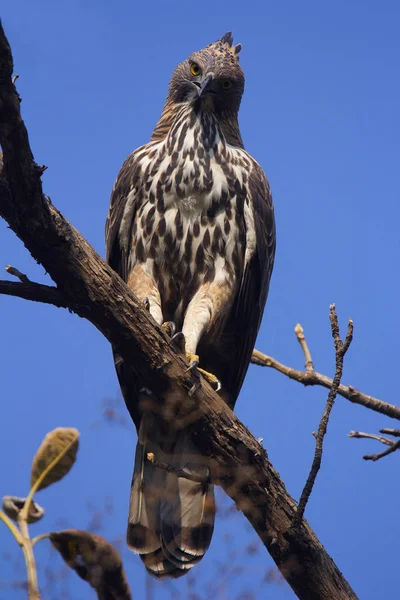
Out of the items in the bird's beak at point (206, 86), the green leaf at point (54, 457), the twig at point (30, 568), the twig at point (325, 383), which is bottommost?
the twig at point (30, 568)

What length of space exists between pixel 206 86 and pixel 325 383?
79.0 inches

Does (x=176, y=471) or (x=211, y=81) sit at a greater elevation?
(x=211, y=81)

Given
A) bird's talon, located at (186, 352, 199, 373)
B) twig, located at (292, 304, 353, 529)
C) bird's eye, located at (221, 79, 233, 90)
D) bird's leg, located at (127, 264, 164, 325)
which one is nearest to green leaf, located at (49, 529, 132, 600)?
twig, located at (292, 304, 353, 529)

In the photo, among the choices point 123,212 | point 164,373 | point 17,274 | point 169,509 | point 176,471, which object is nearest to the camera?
point 176,471

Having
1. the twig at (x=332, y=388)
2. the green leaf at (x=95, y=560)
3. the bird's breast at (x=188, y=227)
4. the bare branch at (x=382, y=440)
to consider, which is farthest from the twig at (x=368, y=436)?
the green leaf at (x=95, y=560)

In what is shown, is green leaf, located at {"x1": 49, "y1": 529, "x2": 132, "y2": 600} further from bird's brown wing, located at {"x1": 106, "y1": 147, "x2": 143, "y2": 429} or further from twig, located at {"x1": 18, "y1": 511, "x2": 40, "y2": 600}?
bird's brown wing, located at {"x1": 106, "y1": 147, "x2": 143, "y2": 429}

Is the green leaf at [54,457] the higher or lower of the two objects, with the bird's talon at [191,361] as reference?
lower

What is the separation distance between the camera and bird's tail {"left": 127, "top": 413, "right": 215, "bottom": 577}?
13.7ft

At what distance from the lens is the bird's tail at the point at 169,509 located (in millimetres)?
4180

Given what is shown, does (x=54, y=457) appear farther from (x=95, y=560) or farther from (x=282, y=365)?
(x=282, y=365)

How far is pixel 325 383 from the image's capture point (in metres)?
4.44

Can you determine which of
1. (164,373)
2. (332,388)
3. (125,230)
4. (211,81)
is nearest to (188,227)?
(125,230)

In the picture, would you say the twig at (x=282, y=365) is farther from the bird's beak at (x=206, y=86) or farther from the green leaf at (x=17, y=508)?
the green leaf at (x=17, y=508)

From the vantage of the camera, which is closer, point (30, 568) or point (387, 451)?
point (30, 568)
